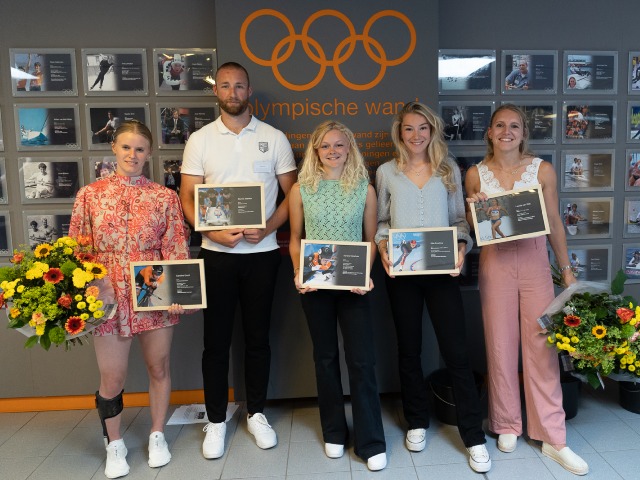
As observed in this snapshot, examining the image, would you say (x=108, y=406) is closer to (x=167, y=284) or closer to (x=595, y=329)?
(x=167, y=284)

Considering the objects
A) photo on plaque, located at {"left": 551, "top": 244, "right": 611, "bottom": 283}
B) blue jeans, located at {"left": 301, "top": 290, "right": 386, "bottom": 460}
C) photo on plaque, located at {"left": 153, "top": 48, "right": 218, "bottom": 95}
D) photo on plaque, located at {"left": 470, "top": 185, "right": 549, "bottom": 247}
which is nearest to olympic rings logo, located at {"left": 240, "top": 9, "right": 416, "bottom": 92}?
photo on plaque, located at {"left": 153, "top": 48, "right": 218, "bottom": 95}

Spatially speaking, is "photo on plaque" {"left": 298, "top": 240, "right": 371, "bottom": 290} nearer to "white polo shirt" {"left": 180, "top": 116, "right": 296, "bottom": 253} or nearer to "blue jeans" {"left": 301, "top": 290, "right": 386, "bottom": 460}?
"blue jeans" {"left": 301, "top": 290, "right": 386, "bottom": 460}

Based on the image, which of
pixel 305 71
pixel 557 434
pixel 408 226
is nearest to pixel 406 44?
pixel 305 71

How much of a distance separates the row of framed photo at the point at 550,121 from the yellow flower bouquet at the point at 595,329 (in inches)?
49.4

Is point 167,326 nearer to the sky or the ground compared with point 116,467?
nearer to the sky

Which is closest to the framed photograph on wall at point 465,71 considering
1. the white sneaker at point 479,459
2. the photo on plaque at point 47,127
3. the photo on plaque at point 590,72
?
the photo on plaque at point 590,72

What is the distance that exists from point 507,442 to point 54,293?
2467 millimetres

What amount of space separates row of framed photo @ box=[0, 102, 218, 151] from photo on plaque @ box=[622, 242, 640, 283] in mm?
3108

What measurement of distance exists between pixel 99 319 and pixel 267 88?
1.68 metres

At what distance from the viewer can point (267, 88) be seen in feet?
9.96

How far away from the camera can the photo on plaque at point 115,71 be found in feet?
10.3

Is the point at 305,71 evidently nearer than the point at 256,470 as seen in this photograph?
No

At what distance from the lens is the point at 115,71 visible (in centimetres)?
315

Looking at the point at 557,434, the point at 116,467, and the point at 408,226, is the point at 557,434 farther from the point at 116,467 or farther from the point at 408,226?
the point at 116,467
